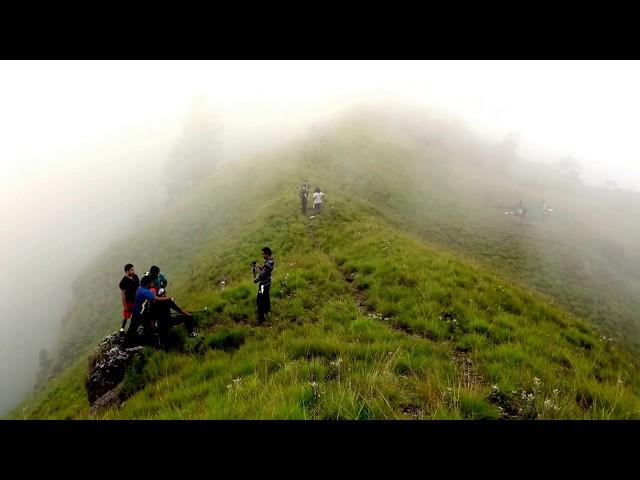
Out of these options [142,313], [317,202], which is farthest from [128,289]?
[317,202]

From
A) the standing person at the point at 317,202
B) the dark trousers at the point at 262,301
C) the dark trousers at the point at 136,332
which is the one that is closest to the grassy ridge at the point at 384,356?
the dark trousers at the point at 262,301

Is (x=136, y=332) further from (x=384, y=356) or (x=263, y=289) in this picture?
(x=384, y=356)

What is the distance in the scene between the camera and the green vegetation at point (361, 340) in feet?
14.5

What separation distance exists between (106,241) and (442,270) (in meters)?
62.4

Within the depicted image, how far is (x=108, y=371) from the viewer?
7855mm

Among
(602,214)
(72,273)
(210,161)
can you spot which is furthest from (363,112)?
(72,273)

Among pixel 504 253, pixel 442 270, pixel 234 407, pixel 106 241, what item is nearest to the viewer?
pixel 234 407

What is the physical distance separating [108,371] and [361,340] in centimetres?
627

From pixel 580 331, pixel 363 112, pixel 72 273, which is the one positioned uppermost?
pixel 363 112

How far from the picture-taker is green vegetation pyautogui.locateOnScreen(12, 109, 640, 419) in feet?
14.5

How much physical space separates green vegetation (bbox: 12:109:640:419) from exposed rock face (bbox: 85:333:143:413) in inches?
21.4

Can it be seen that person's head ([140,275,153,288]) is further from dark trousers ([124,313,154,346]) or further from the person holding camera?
the person holding camera

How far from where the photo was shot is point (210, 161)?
85.4 m
